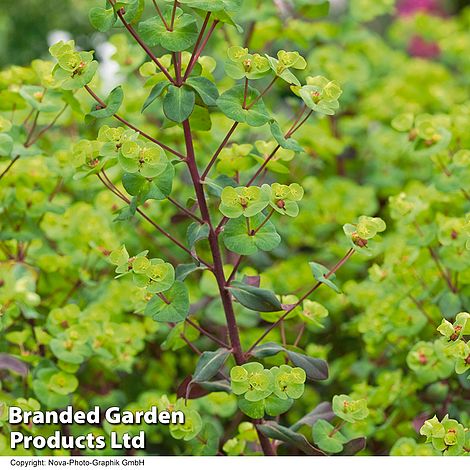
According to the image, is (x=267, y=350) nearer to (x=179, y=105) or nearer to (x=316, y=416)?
(x=316, y=416)

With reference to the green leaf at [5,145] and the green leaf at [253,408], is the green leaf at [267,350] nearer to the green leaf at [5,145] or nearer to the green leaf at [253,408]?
the green leaf at [253,408]

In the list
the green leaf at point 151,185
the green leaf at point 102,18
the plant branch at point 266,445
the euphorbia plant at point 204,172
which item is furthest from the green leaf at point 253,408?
the green leaf at point 102,18

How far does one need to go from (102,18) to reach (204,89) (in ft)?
0.53

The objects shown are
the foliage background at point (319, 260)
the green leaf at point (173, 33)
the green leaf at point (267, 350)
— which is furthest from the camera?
the foliage background at point (319, 260)

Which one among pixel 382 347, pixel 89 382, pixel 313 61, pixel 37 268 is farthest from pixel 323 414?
pixel 313 61

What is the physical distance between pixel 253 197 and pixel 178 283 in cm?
16

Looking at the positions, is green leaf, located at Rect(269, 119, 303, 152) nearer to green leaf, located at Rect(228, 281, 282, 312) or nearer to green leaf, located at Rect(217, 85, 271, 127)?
green leaf, located at Rect(217, 85, 271, 127)

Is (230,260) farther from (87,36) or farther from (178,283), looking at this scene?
(87,36)

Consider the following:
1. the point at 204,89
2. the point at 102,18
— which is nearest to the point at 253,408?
the point at 204,89

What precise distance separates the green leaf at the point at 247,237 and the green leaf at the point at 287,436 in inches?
10.6

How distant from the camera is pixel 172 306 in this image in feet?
3.48

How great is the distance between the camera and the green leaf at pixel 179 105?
3.37ft

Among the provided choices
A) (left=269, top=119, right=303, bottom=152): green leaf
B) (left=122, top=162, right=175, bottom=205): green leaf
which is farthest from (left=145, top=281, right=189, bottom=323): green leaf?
(left=269, top=119, right=303, bottom=152): green leaf

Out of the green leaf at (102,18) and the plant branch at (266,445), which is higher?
the green leaf at (102,18)
